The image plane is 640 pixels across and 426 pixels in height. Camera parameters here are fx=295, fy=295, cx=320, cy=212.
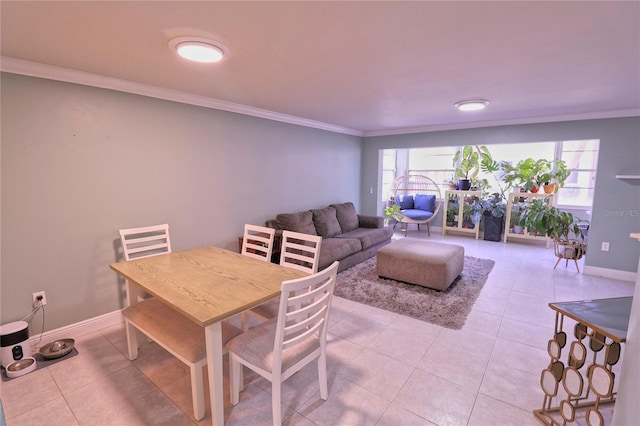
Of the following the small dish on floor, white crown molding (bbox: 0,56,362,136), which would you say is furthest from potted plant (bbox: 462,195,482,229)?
the small dish on floor

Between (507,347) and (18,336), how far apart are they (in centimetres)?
359

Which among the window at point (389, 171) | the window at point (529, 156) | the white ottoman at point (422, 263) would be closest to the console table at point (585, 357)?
the white ottoman at point (422, 263)

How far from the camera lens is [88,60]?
6.78ft

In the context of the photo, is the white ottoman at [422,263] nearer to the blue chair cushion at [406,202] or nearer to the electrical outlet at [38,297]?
the blue chair cushion at [406,202]

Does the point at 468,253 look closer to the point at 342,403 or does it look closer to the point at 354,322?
the point at 354,322

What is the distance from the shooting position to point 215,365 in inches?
58.8

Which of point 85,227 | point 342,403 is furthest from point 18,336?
point 342,403

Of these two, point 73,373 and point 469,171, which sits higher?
point 469,171

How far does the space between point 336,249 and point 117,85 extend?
9.19ft

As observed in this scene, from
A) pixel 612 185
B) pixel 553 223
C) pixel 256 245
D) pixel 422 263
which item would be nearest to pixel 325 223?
pixel 422 263

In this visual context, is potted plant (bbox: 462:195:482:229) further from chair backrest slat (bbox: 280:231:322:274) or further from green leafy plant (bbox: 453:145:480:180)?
chair backrest slat (bbox: 280:231:322:274)

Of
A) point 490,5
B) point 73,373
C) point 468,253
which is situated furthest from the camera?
point 468,253

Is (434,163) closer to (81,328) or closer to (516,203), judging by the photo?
(516,203)

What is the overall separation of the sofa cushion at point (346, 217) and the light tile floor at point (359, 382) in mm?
2155
